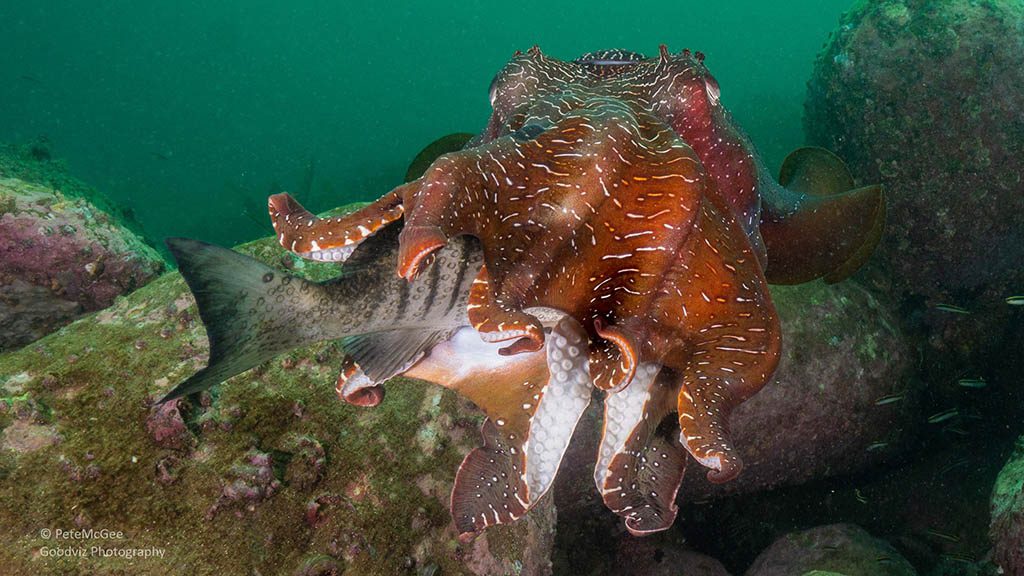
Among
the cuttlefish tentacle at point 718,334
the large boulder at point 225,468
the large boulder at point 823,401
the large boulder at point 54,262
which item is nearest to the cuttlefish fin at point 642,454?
the cuttlefish tentacle at point 718,334

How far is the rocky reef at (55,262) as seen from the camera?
5.48m

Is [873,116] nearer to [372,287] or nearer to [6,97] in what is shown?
[372,287]

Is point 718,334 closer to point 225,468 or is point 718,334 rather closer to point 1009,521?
point 225,468

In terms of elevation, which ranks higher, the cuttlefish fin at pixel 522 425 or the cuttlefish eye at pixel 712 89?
the cuttlefish eye at pixel 712 89

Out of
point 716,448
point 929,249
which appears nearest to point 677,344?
point 716,448

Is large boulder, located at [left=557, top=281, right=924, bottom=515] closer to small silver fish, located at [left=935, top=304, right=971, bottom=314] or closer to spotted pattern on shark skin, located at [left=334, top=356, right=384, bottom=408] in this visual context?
small silver fish, located at [left=935, top=304, right=971, bottom=314]

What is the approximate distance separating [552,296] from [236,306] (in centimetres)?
93

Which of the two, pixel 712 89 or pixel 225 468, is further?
pixel 225 468

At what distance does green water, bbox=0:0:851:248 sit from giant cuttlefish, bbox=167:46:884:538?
22.9m

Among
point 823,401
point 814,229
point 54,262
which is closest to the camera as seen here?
point 814,229

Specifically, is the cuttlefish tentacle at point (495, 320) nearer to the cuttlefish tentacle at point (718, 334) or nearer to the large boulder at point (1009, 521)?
the cuttlefish tentacle at point (718, 334)

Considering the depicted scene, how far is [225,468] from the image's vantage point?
3.04 m

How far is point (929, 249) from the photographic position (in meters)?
7.41

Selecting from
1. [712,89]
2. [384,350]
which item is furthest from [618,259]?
[712,89]
